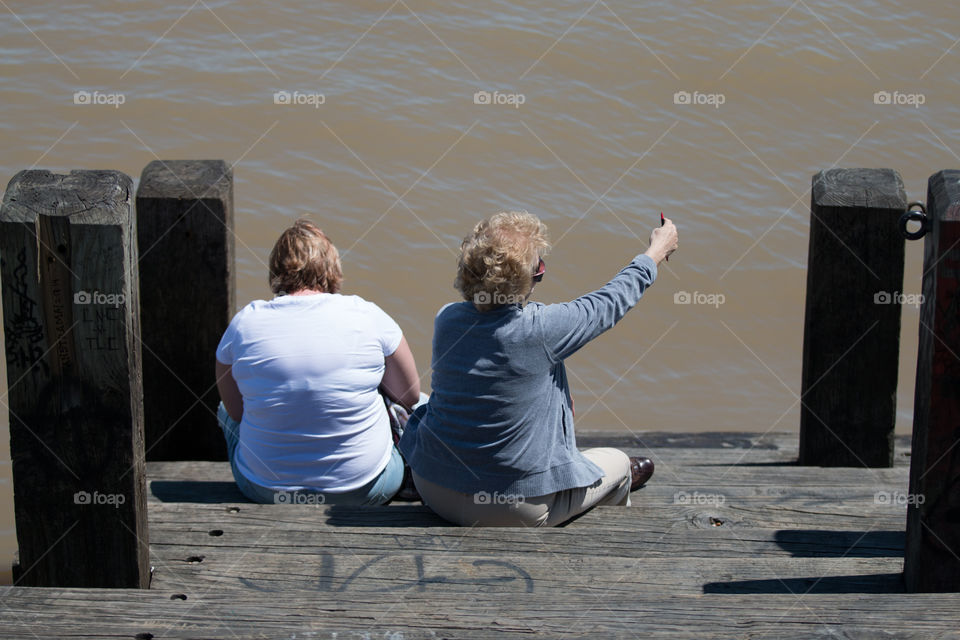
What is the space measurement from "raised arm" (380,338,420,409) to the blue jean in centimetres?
18

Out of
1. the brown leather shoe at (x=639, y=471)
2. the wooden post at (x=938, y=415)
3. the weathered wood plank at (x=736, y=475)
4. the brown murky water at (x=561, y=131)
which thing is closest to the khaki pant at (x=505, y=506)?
the brown leather shoe at (x=639, y=471)

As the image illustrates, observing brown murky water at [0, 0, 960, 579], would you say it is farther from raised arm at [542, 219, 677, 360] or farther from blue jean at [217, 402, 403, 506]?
raised arm at [542, 219, 677, 360]

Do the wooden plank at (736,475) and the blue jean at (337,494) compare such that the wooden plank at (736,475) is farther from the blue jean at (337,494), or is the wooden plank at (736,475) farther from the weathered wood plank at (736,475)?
the blue jean at (337,494)

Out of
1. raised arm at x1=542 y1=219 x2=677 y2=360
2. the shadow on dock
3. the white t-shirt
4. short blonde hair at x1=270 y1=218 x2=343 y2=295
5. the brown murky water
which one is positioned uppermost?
the brown murky water

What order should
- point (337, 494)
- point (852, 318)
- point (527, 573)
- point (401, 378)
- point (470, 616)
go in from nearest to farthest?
1. point (470, 616)
2. point (527, 573)
3. point (337, 494)
4. point (401, 378)
5. point (852, 318)

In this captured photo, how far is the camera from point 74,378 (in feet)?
8.70

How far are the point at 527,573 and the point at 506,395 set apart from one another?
69 cm

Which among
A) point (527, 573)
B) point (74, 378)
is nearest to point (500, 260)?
point (527, 573)

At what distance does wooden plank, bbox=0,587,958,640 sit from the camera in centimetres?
239

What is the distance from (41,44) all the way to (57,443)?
27.9 feet

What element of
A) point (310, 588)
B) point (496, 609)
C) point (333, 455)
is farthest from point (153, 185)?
point (496, 609)

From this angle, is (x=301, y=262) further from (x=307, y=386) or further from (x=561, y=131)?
(x=561, y=131)

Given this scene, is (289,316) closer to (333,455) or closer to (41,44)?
(333,455)

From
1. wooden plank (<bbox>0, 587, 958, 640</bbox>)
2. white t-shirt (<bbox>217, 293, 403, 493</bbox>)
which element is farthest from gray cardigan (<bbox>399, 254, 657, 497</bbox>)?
wooden plank (<bbox>0, 587, 958, 640</bbox>)
